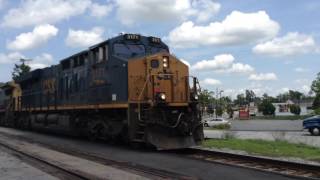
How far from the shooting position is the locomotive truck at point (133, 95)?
52.6ft

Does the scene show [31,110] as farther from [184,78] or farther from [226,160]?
[226,160]

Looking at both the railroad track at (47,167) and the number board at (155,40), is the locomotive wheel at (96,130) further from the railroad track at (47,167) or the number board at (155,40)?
the number board at (155,40)

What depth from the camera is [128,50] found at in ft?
58.3

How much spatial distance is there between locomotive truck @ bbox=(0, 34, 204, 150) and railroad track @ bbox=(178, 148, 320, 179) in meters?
1.28

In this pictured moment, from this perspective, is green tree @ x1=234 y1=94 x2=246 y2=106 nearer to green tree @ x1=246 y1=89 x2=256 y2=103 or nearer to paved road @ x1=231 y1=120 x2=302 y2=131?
green tree @ x1=246 y1=89 x2=256 y2=103

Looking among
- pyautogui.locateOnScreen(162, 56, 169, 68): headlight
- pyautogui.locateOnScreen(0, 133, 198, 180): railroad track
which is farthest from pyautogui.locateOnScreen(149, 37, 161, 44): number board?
pyautogui.locateOnScreen(0, 133, 198, 180): railroad track

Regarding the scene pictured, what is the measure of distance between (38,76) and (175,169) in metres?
18.3

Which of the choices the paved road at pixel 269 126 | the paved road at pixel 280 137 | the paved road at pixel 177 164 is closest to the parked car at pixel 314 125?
the paved road at pixel 280 137

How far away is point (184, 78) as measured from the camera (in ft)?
57.0

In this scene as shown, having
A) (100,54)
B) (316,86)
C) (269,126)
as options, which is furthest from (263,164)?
(316,86)

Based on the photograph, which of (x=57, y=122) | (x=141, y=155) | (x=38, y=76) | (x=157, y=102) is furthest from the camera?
(x=38, y=76)

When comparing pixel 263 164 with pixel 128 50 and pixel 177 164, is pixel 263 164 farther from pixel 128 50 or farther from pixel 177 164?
pixel 128 50

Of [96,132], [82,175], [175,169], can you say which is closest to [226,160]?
[175,169]

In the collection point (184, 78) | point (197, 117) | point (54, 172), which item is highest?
point (184, 78)
